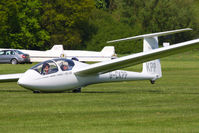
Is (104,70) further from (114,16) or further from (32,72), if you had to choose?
(114,16)

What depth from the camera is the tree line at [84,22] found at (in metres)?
79.9

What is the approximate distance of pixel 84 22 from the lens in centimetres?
8981

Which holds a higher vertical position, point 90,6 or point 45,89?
point 90,6

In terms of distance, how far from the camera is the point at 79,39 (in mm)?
85375

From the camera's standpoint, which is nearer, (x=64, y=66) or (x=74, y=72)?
(x=64, y=66)

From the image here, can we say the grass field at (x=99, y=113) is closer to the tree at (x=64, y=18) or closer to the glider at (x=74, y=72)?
the glider at (x=74, y=72)

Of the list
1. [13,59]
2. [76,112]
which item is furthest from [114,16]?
[76,112]

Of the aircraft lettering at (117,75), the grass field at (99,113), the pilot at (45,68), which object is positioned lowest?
the grass field at (99,113)

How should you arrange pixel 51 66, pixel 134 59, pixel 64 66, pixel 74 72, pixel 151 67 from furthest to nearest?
pixel 151 67, pixel 74 72, pixel 64 66, pixel 51 66, pixel 134 59

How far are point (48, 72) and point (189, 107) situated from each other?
5932 mm

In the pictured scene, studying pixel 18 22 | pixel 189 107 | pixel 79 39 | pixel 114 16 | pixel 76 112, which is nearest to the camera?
pixel 76 112

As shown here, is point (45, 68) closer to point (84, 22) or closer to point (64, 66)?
point (64, 66)

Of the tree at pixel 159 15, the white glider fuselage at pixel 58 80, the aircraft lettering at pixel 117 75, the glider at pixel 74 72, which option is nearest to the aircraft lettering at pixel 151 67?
the aircraft lettering at pixel 117 75

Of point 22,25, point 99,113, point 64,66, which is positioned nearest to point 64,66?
point 64,66
